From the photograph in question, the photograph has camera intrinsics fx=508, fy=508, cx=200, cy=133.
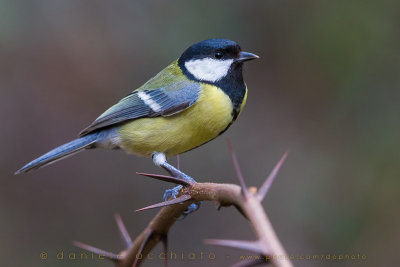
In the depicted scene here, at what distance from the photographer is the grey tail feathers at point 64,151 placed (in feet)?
9.47

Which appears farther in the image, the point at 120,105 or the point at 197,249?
the point at 197,249

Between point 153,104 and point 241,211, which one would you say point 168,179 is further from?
point 153,104

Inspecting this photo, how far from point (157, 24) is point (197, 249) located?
2.12 meters

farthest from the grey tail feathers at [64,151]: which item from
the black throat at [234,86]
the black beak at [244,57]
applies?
the black beak at [244,57]

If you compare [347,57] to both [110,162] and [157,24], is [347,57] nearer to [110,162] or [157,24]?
[157,24]

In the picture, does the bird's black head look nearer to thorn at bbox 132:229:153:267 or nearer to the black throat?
the black throat

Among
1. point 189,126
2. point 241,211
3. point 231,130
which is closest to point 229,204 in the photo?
point 241,211

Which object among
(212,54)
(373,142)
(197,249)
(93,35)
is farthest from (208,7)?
(197,249)

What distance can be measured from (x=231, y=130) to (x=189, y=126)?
1.99 m

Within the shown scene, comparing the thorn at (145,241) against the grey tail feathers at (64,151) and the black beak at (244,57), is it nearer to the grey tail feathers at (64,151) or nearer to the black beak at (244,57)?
the grey tail feathers at (64,151)

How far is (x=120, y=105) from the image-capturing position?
10.6 ft

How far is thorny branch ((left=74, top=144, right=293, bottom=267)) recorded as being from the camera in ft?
2.89

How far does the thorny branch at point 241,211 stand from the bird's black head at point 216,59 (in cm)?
146

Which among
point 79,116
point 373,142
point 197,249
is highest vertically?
point 79,116
